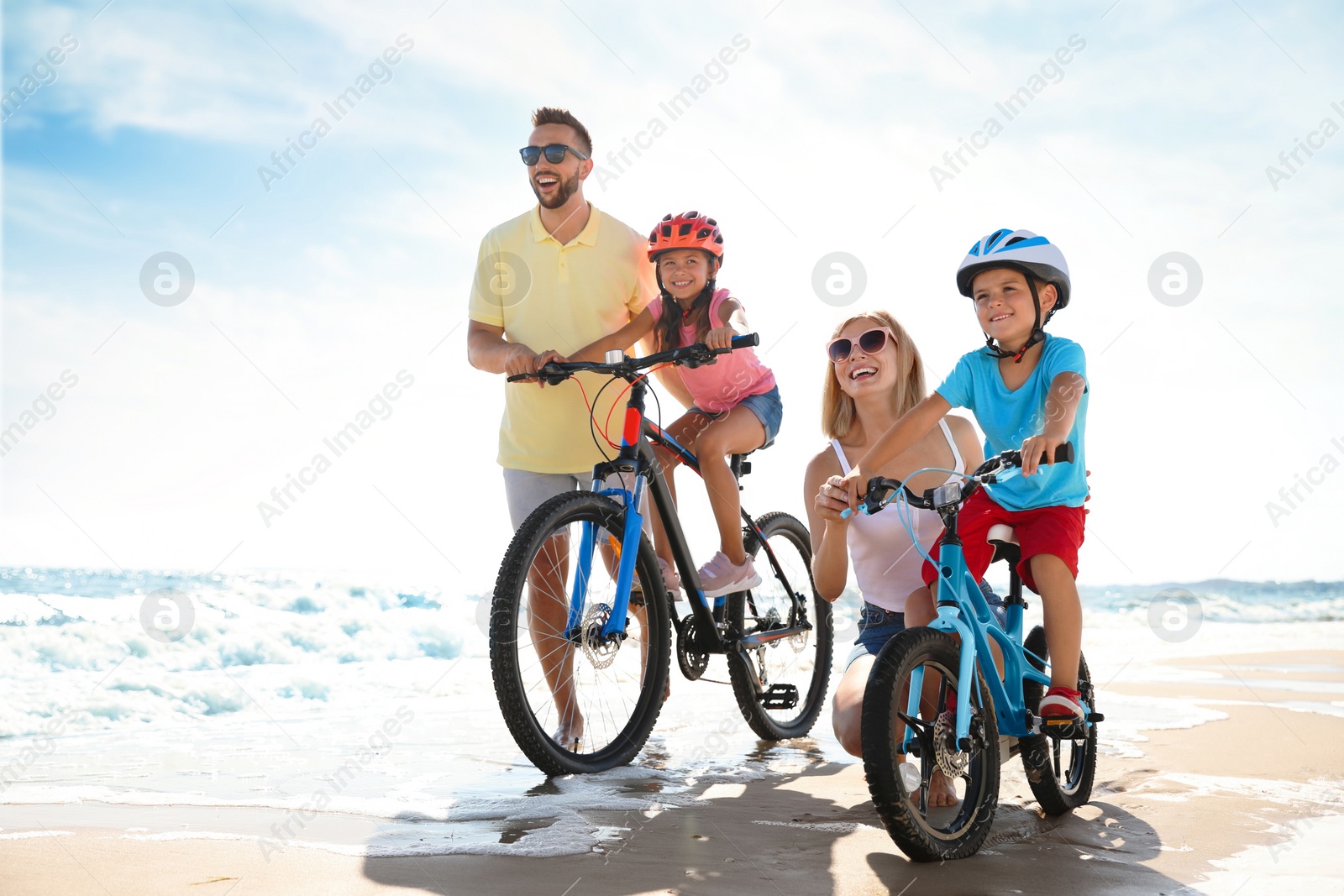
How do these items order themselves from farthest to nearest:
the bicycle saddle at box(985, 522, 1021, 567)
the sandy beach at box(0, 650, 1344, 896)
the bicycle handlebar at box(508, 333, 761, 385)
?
the bicycle handlebar at box(508, 333, 761, 385) < the bicycle saddle at box(985, 522, 1021, 567) < the sandy beach at box(0, 650, 1344, 896)

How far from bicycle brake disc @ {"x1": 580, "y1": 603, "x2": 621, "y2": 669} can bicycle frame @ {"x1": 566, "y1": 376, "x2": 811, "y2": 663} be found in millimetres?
20

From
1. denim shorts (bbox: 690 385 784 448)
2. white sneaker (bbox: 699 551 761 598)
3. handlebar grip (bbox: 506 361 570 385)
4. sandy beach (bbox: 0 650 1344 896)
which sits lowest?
sandy beach (bbox: 0 650 1344 896)

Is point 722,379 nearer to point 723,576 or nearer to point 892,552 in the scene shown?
point 723,576

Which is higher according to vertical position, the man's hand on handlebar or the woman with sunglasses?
the man's hand on handlebar

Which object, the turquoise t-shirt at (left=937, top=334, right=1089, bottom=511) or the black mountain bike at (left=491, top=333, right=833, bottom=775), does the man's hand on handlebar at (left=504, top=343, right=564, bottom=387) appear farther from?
the turquoise t-shirt at (left=937, top=334, right=1089, bottom=511)

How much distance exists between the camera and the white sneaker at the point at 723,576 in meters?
4.00

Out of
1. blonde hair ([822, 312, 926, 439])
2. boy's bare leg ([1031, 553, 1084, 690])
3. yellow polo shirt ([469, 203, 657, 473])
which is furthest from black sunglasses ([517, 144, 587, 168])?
boy's bare leg ([1031, 553, 1084, 690])

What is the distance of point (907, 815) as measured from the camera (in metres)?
2.24

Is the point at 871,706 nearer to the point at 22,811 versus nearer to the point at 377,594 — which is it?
the point at 22,811

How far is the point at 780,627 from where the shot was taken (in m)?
4.47

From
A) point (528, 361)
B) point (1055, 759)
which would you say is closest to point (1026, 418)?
point (1055, 759)

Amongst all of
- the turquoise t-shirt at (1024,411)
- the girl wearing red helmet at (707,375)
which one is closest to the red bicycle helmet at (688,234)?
the girl wearing red helmet at (707,375)

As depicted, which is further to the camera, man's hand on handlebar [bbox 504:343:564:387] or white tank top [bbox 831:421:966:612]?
man's hand on handlebar [bbox 504:343:564:387]

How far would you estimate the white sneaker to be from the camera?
13.1ft
